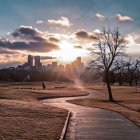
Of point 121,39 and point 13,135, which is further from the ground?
point 121,39

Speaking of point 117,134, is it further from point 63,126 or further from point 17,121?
point 17,121

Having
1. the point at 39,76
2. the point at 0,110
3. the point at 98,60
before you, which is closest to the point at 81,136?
the point at 0,110

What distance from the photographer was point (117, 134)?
1653cm

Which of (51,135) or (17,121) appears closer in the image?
(51,135)

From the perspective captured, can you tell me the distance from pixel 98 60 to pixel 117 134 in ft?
111

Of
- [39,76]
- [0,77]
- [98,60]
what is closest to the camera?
[98,60]

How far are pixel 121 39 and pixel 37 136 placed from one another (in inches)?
1486

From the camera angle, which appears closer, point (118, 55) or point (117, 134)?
point (117, 134)

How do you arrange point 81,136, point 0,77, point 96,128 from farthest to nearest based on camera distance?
point 0,77 → point 96,128 → point 81,136

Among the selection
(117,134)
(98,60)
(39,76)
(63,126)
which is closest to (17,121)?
(63,126)

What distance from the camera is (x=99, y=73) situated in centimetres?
5034

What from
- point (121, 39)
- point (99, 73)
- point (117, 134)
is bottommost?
point (117, 134)

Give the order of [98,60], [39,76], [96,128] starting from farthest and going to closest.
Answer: [39,76] → [98,60] → [96,128]

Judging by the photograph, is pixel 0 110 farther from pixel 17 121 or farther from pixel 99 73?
pixel 99 73
